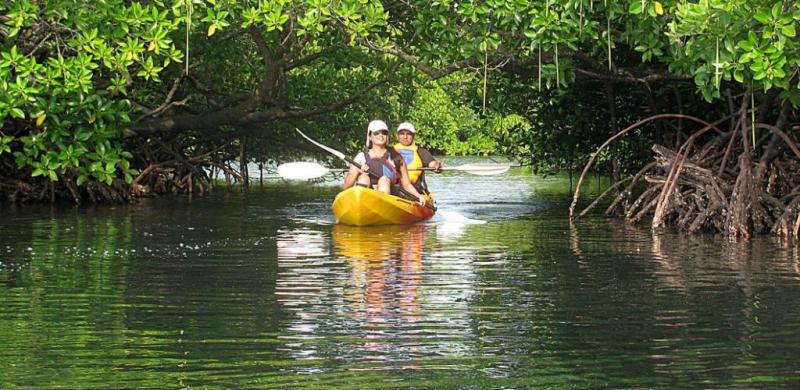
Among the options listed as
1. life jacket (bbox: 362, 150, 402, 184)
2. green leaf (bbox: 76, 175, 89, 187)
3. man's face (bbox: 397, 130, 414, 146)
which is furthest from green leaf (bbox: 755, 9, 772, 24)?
green leaf (bbox: 76, 175, 89, 187)

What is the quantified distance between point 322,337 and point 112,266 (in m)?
3.81

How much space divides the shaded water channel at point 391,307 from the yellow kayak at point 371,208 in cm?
18

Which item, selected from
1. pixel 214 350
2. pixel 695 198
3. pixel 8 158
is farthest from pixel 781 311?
pixel 8 158

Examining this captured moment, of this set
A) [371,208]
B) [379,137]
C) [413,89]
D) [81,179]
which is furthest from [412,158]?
[413,89]

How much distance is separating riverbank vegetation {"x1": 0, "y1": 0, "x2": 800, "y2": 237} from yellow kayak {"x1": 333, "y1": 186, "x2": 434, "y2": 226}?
125cm

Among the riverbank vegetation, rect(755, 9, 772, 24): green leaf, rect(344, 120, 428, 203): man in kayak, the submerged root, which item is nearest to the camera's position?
rect(755, 9, 772, 24): green leaf

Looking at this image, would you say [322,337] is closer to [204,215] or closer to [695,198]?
[695,198]

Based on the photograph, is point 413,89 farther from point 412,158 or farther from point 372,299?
point 372,299

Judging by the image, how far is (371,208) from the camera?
14922 mm

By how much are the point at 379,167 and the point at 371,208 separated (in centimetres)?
75

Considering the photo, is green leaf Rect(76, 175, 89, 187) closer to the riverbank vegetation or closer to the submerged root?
the riverbank vegetation

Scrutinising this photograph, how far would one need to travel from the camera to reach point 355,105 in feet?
72.2

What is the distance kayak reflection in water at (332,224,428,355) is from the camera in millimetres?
8109

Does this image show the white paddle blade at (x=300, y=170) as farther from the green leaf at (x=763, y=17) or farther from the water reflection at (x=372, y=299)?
the green leaf at (x=763, y=17)
